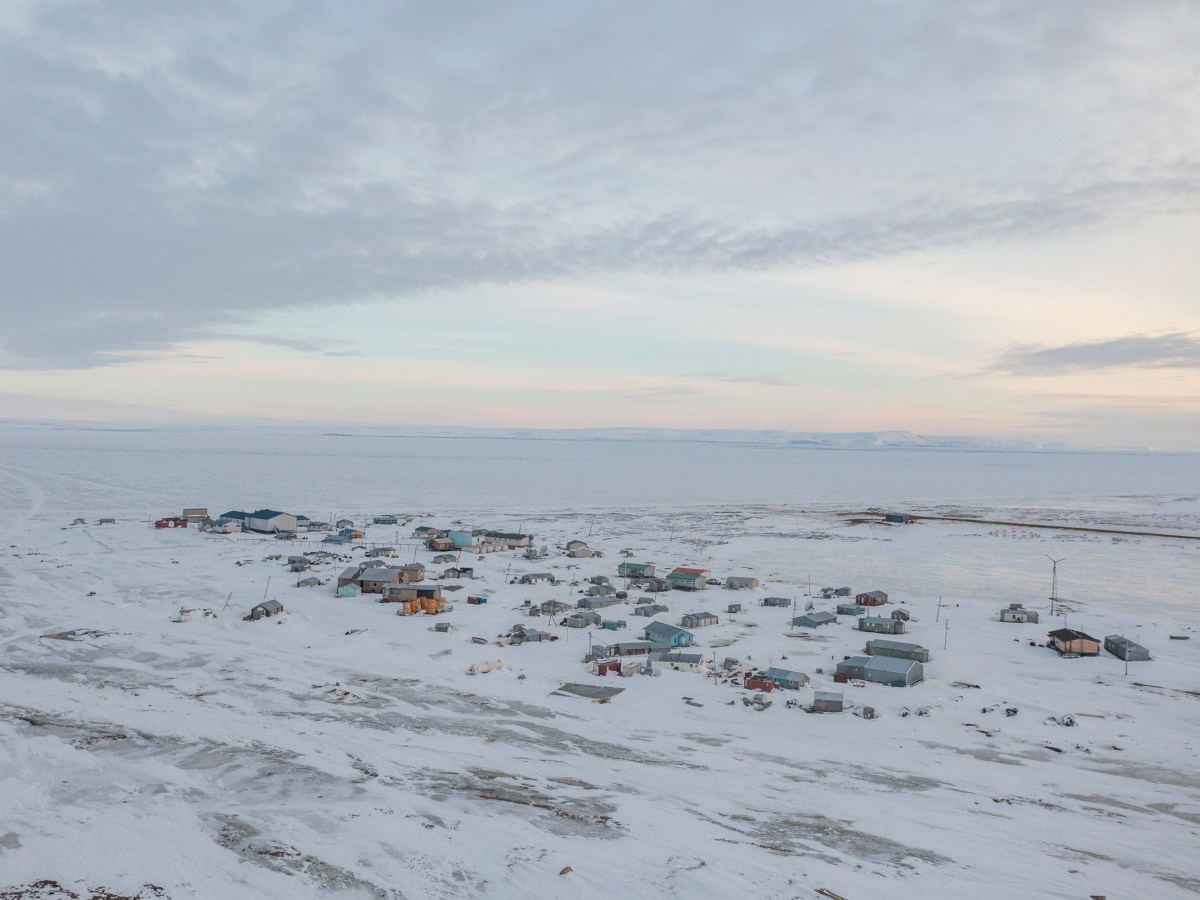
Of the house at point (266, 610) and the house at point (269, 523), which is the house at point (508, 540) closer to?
the house at point (269, 523)

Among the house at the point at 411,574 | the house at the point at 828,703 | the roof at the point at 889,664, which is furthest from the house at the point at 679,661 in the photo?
the house at the point at 411,574

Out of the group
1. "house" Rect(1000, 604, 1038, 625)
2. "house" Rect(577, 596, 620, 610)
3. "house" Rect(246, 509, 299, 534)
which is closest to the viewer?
"house" Rect(1000, 604, 1038, 625)

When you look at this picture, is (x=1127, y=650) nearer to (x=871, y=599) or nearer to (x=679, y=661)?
(x=871, y=599)

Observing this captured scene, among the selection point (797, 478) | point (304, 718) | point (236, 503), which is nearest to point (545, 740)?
point (304, 718)

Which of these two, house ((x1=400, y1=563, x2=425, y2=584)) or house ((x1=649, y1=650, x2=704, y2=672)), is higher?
house ((x1=400, y1=563, x2=425, y2=584))

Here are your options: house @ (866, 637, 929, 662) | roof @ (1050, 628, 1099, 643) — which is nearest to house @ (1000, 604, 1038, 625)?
roof @ (1050, 628, 1099, 643)

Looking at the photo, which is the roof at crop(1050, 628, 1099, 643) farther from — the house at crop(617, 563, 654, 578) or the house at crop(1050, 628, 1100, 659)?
the house at crop(617, 563, 654, 578)
